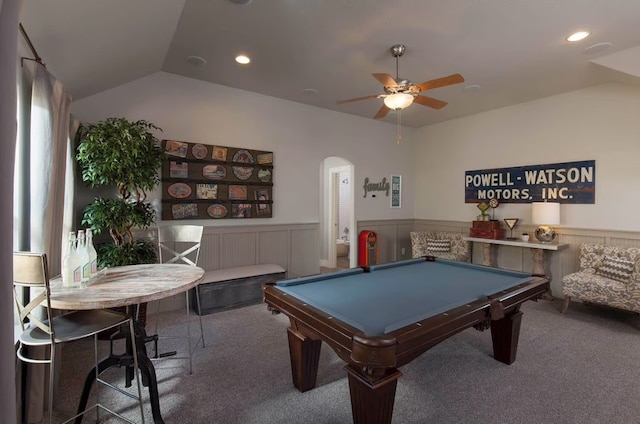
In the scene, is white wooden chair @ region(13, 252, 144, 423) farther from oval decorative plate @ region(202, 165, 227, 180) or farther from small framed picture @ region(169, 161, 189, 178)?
oval decorative plate @ region(202, 165, 227, 180)

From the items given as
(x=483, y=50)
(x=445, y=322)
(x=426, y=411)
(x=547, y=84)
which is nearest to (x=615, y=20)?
(x=483, y=50)

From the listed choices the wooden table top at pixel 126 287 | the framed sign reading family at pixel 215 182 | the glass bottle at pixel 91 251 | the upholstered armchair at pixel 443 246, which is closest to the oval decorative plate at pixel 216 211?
the framed sign reading family at pixel 215 182

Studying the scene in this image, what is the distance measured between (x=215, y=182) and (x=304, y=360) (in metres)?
2.78

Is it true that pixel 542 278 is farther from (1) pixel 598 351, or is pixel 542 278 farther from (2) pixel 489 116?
(2) pixel 489 116

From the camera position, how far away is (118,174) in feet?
9.21

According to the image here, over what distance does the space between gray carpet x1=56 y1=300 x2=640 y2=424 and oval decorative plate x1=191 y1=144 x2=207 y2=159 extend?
6.99 feet

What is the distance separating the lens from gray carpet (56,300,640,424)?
6.35 feet

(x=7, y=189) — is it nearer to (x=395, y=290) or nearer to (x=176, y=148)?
(x=395, y=290)

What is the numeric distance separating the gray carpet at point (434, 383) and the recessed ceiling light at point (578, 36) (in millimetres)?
2905

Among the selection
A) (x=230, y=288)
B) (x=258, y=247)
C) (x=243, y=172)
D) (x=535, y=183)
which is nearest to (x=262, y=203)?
(x=243, y=172)

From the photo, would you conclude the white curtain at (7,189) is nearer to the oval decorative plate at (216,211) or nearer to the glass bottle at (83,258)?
the glass bottle at (83,258)

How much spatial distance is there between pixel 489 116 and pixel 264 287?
4968 mm

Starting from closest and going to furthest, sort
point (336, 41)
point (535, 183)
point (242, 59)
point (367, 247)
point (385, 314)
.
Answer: point (385, 314), point (336, 41), point (242, 59), point (535, 183), point (367, 247)

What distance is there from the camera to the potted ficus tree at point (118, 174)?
2.71 meters
